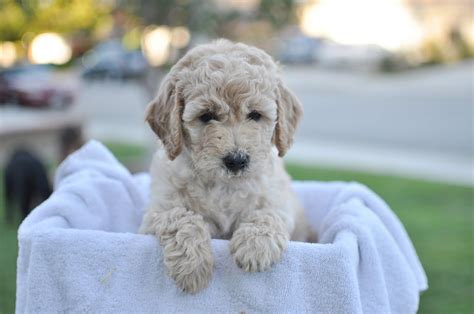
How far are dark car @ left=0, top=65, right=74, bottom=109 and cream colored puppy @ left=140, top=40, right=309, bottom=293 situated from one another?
2162 cm

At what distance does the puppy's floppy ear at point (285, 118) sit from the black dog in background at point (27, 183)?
18.2 feet

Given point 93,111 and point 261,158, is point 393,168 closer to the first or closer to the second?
point 261,158

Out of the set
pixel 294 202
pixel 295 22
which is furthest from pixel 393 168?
pixel 294 202

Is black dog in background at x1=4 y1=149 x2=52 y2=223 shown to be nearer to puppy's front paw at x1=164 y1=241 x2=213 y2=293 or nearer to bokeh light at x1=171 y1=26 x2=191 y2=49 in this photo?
bokeh light at x1=171 y1=26 x2=191 y2=49

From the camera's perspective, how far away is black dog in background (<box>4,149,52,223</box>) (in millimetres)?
8102

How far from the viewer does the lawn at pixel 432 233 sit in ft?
20.5

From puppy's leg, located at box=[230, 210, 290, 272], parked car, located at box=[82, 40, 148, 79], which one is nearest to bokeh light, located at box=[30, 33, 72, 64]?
parked car, located at box=[82, 40, 148, 79]

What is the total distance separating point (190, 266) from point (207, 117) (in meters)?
0.81

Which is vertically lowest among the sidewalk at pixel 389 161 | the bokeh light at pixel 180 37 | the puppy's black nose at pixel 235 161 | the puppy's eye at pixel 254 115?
the sidewalk at pixel 389 161

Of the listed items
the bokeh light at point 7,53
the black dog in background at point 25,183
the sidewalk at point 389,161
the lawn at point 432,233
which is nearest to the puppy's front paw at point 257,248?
the lawn at point 432,233

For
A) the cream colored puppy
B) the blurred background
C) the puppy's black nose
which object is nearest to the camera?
the cream colored puppy

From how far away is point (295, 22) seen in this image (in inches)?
347

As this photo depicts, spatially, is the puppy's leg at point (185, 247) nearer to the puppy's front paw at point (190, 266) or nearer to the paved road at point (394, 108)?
the puppy's front paw at point (190, 266)

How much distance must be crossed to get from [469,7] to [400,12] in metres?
4.93
